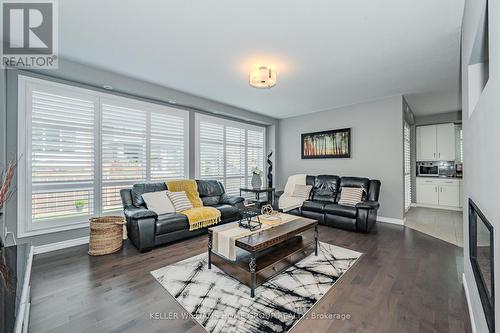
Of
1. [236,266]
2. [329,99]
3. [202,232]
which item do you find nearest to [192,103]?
[202,232]

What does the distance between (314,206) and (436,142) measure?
471cm

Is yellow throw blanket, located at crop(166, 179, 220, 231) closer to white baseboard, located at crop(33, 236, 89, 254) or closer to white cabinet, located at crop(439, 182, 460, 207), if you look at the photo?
white baseboard, located at crop(33, 236, 89, 254)

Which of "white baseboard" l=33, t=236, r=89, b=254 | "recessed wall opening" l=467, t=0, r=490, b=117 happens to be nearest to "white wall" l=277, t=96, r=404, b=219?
"recessed wall opening" l=467, t=0, r=490, b=117

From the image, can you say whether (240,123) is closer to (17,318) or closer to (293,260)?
(293,260)

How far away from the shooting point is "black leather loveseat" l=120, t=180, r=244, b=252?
3.12m

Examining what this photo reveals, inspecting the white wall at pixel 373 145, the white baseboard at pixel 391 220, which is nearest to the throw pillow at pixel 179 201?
the white wall at pixel 373 145

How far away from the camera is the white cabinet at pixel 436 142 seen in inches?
241

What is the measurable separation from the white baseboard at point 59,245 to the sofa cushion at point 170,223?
1336 millimetres

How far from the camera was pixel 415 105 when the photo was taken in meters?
5.44

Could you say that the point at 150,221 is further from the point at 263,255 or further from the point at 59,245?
the point at 263,255

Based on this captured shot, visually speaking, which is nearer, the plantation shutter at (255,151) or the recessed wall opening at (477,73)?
the recessed wall opening at (477,73)

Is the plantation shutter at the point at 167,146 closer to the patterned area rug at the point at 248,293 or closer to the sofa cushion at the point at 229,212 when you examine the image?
the sofa cushion at the point at 229,212

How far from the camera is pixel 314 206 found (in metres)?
4.64

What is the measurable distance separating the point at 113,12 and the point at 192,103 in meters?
2.47
